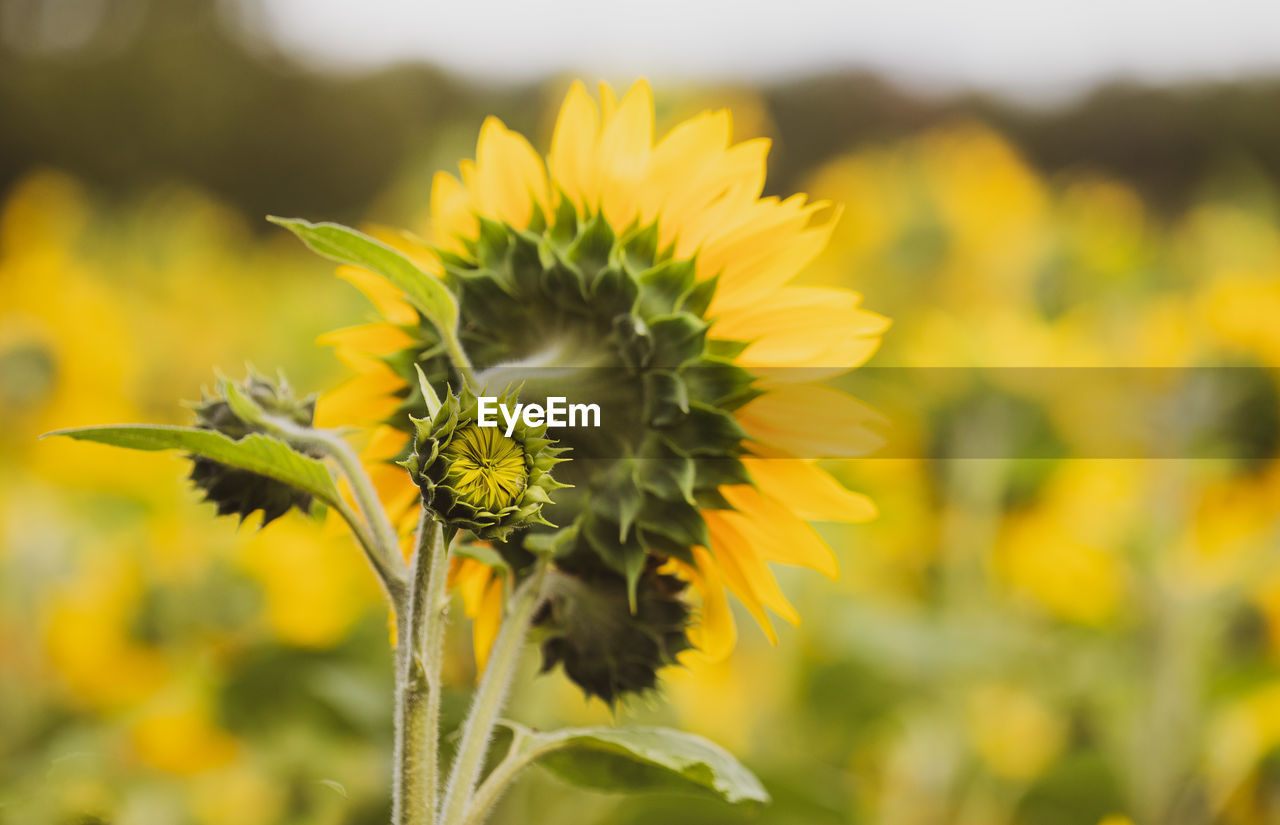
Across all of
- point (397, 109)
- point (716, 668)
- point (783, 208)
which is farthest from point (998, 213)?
point (397, 109)

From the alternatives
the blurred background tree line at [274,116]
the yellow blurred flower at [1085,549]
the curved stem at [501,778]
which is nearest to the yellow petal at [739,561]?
the curved stem at [501,778]

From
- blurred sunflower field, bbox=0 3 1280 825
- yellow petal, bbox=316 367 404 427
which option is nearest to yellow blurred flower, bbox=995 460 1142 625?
blurred sunflower field, bbox=0 3 1280 825

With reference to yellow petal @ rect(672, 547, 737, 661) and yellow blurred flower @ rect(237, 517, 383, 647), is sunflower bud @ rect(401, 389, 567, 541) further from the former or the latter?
yellow blurred flower @ rect(237, 517, 383, 647)

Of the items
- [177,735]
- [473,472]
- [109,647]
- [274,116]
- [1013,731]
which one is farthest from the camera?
[274,116]

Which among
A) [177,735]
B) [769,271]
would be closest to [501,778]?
[769,271]

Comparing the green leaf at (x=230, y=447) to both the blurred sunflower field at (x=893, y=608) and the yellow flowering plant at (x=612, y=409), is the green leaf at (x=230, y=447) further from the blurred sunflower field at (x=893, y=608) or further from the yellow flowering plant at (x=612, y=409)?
the blurred sunflower field at (x=893, y=608)

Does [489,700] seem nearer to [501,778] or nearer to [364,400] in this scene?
[501,778]

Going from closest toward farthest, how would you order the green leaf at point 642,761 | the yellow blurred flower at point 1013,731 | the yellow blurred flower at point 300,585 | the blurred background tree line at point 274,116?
the green leaf at point 642,761
the yellow blurred flower at point 300,585
the yellow blurred flower at point 1013,731
the blurred background tree line at point 274,116
